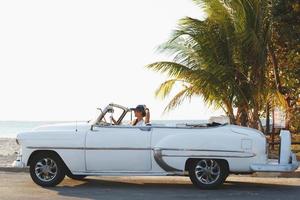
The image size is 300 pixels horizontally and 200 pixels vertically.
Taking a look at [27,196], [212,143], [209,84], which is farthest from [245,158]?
[209,84]

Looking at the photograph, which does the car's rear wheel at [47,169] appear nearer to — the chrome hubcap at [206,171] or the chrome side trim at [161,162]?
the chrome side trim at [161,162]

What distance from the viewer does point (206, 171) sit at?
1214cm

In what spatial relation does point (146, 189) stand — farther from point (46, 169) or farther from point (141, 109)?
A: point (46, 169)

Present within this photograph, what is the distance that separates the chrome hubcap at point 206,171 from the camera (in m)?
12.1

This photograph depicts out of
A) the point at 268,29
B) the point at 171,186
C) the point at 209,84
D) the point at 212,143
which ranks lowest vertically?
the point at 171,186

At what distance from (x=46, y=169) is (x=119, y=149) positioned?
61.2 inches

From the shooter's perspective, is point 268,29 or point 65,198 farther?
point 268,29

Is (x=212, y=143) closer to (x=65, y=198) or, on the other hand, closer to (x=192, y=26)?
(x=65, y=198)

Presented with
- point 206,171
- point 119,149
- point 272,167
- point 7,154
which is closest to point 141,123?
point 119,149

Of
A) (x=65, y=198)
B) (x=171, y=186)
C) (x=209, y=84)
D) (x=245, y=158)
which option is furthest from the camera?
(x=209, y=84)

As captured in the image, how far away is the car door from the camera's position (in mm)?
12094

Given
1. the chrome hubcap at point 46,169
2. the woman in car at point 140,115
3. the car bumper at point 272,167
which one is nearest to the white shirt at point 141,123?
the woman in car at point 140,115

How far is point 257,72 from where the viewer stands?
2017 centimetres

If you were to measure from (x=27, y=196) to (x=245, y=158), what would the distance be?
13.2 ft
